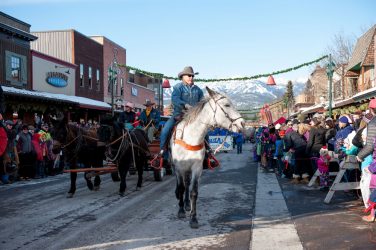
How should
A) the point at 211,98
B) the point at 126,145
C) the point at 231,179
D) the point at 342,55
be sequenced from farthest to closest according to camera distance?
the point at 342,55
the point at 231,179
the point at 126,145
the point at 211,98

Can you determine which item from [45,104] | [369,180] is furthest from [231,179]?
[45,104]

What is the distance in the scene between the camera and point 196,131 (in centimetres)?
712

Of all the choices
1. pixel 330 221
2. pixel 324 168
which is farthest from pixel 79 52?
pixel 330 221

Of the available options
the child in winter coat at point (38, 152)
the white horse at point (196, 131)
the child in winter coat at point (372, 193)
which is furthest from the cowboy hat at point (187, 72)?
the child in winter coat at point (38, 152)

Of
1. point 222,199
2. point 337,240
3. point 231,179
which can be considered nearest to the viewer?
point 337,240

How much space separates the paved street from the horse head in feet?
5.62

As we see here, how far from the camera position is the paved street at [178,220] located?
5.98 meters

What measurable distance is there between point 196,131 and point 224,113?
592 millimetres

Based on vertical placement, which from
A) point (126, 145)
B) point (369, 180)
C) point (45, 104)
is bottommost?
point (369, 180)

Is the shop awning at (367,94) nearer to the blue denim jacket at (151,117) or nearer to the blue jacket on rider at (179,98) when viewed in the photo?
the blue denim jacket at (151,117)

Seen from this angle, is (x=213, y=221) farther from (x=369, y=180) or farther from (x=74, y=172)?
(x=74, y=172)

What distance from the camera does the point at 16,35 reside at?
80.8ft

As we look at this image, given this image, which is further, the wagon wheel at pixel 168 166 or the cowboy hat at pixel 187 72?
the wagon wheel at pixel 168 166

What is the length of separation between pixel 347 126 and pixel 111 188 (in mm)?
6512
